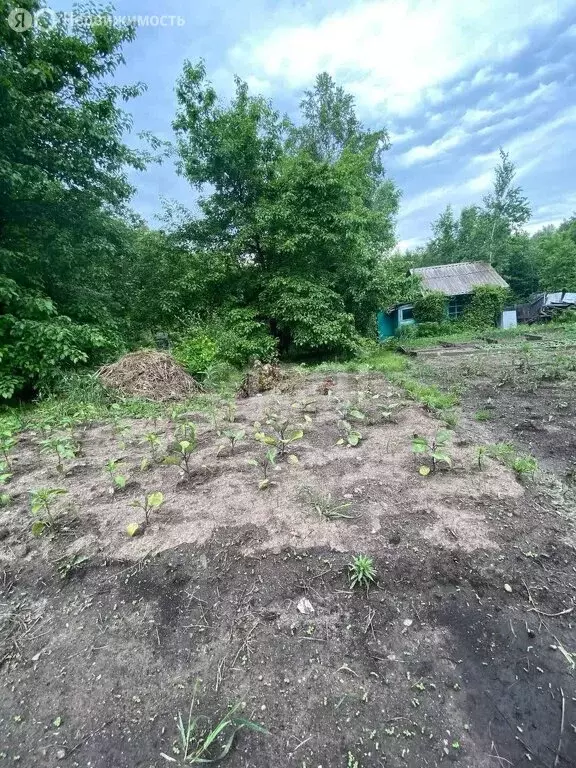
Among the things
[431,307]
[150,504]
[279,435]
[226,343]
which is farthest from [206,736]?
[431,307]

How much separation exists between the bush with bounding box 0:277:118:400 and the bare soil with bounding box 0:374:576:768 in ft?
11.3

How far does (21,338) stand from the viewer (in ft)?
16.3

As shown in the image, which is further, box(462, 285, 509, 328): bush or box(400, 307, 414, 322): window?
box(400, 307, 414, 322): window

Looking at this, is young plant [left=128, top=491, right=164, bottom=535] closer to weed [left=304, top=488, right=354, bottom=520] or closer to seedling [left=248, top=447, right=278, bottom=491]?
seedling [left=248, top=447, right=278, bottom=491]

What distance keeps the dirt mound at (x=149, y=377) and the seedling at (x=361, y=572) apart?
13.9 ft

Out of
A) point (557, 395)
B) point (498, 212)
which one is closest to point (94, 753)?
point (557, 395)

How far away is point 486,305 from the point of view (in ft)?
53.8

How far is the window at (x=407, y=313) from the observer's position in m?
17.1

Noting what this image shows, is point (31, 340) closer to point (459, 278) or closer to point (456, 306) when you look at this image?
point (456, 306)

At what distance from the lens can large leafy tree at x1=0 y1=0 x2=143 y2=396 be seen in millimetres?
4855

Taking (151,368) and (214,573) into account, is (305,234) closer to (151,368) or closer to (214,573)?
(151,368)

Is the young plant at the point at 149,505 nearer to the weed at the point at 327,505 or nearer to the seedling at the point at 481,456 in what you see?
the weed at the point at 327,505

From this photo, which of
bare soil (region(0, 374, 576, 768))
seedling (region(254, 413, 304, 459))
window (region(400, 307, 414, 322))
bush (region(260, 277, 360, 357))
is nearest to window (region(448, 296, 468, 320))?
window (region(400, 307, 414, 322))

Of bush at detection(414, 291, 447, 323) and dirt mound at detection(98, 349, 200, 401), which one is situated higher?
bush at detection(414, 291, 447, 323)
